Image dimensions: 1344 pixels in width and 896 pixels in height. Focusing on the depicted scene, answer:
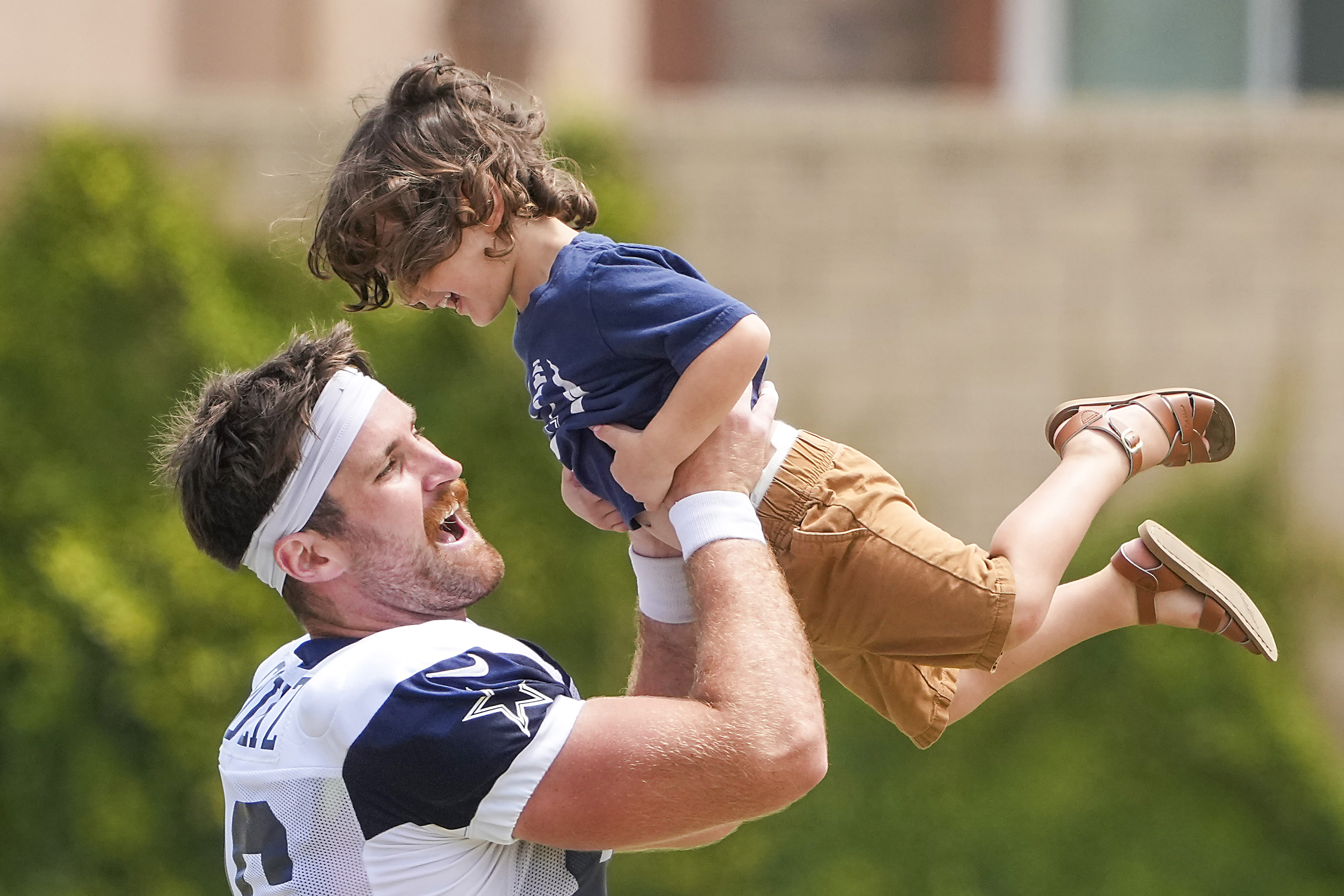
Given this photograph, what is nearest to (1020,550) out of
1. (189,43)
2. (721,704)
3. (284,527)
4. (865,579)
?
(865,579)

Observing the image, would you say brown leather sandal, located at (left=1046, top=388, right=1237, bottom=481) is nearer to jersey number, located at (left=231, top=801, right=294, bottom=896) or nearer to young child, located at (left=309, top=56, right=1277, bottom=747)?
young child, located at (left=309, top=56, right=1277, bottom=747)

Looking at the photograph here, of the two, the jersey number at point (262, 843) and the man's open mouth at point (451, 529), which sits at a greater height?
the man's open mouth at point (451, 529)

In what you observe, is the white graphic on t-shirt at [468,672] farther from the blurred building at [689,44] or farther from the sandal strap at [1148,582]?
the blurred building at [689,44]

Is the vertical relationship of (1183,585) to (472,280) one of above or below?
below

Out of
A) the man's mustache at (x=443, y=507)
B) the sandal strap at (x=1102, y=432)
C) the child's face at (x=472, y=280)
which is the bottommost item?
the man's mustache at (x=443, y=507)

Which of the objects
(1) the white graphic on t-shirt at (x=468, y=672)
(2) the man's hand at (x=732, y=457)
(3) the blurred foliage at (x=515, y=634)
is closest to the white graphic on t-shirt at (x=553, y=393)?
(2) the man's hand at (x=732, y=457)

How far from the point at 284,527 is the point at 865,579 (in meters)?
1.01

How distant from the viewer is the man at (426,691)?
2.30 m

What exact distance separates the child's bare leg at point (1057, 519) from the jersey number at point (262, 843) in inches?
51.0

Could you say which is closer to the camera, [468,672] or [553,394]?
[468,672]

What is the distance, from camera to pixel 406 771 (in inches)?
90.5

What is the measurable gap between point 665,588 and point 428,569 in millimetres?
512

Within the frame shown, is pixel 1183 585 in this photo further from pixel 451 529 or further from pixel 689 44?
pixel 689 44

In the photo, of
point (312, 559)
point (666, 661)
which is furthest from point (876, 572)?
point (312, 559)
